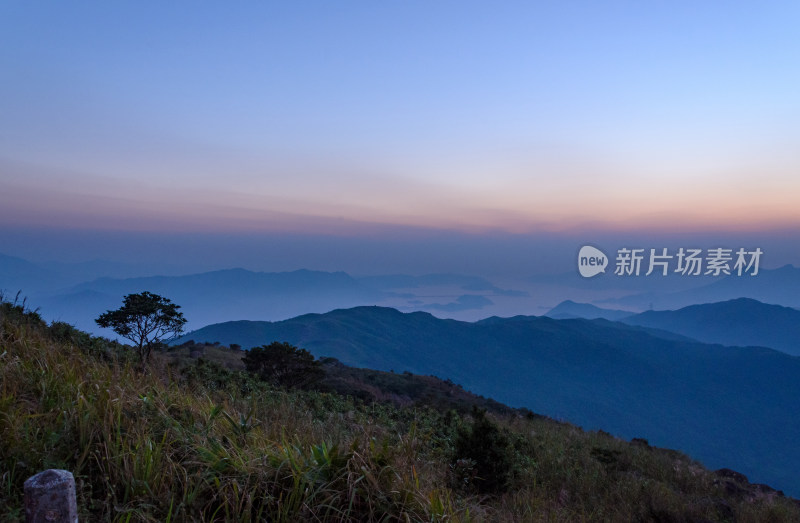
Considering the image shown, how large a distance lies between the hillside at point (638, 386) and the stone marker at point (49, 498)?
124754 mm

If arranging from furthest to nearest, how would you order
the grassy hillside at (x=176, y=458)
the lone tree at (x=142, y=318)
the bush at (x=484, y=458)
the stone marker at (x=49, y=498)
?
the lone tree at (x=142, y=318)
the bush at (x=484, y=458)
the grassy hillside at (x=176, y=458)
the stone marker at (x=49, y=498)

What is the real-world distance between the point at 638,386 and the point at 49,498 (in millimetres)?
208109

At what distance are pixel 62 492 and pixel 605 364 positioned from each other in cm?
21787

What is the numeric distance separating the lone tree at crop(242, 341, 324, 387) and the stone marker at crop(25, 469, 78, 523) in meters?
15.3

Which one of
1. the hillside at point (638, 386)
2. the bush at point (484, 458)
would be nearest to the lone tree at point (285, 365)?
the bush at point (484, 458)

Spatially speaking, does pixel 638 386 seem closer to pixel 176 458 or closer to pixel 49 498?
pixel 176 458

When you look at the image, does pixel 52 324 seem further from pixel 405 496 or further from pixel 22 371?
pixel 405 496

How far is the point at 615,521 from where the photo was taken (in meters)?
7.30

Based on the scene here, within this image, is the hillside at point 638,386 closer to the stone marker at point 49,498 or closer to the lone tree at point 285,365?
the lone tree at point 285,365

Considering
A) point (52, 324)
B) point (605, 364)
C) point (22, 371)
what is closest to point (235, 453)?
point (22, 371)

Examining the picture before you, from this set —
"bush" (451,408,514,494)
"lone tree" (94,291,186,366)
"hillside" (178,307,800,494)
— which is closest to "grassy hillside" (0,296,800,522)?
"bush" (451,408,514,494)

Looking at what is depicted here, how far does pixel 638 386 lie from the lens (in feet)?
588

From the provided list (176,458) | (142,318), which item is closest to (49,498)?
(176,458)

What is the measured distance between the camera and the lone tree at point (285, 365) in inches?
694
